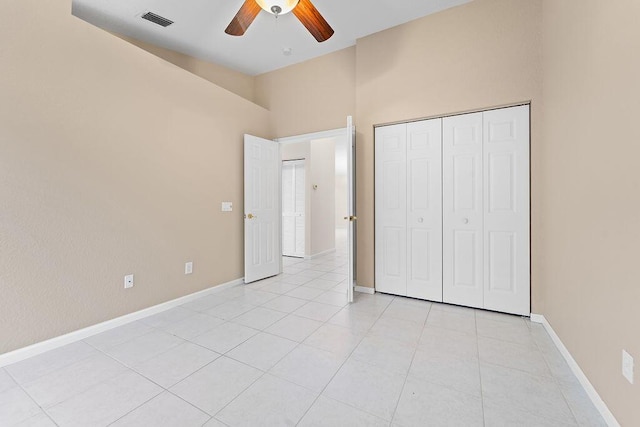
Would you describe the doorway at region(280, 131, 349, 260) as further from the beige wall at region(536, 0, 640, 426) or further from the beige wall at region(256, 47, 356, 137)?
the beige wall at region(536, 0, 640, 426)

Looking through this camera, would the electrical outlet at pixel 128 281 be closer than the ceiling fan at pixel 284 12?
No

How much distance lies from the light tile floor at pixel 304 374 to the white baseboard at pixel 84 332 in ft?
0.22

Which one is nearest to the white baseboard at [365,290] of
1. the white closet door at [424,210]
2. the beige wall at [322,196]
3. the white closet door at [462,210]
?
the white closet door at [424,210]

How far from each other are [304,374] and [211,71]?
13.9 feet

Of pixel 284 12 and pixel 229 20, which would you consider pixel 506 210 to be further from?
pixel 229 20

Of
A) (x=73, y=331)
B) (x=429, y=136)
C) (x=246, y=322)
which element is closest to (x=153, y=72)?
(x=73, y=331)

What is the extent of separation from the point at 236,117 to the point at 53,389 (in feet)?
10.9

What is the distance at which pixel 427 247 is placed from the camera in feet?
10.3

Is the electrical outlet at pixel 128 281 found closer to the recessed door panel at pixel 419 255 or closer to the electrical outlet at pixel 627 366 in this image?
the recessed door panel at pixel 419 255

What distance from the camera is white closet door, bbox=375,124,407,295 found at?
10.7 feet

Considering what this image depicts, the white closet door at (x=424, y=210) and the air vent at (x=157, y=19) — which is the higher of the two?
the air vent at (x=157, y=19)

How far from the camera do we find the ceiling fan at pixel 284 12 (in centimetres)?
218

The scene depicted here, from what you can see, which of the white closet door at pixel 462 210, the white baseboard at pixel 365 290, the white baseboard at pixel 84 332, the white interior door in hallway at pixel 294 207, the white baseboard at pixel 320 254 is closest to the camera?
the white baseboard at pixel 84 332

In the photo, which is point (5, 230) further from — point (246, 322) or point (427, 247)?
point (427, 247)
